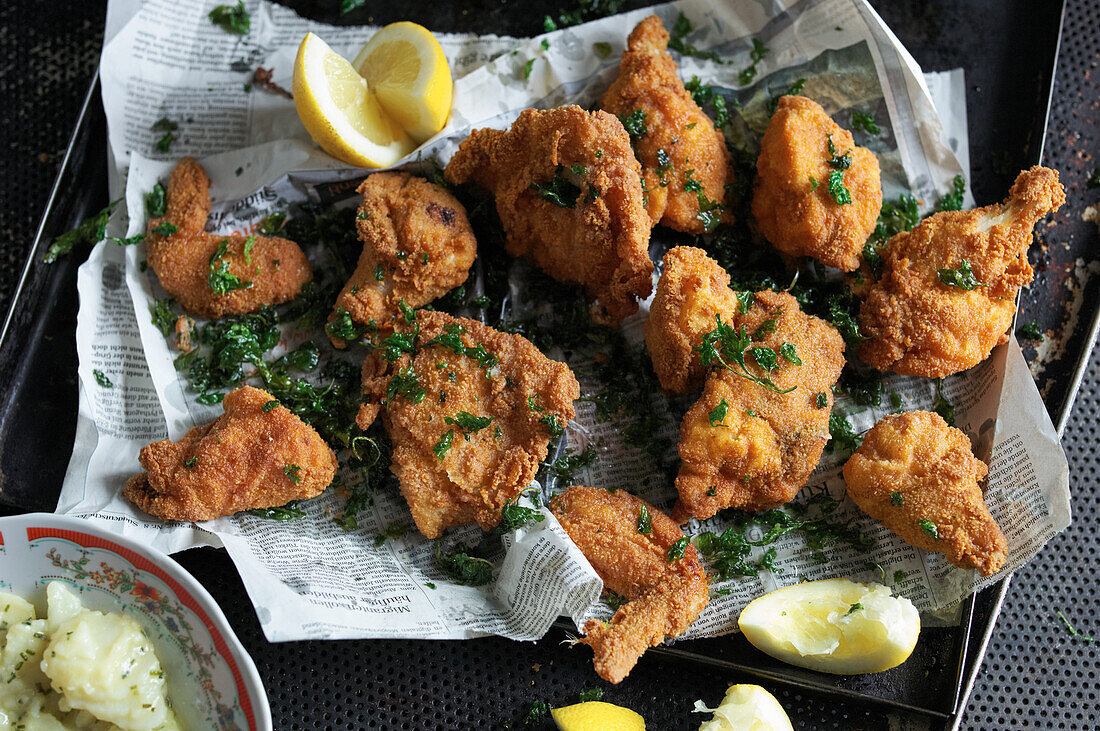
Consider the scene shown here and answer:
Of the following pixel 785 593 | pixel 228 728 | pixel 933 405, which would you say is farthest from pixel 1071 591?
pixel 228 728

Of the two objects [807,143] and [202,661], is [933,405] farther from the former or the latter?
[202,661]

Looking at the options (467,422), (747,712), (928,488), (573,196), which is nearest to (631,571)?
(747,712)

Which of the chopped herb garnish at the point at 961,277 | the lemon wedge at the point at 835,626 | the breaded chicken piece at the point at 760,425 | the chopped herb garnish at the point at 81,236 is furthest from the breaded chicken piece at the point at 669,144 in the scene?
the chopped herb garnish at the point at 81,236

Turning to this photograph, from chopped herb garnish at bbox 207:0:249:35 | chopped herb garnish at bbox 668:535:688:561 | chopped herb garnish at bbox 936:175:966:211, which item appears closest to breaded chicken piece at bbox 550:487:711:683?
chopped herb garnish at bbox 668:535:688:561

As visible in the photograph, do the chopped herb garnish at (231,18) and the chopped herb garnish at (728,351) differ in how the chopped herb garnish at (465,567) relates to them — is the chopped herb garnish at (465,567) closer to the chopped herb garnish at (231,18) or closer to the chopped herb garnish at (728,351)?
the chopped herb garnish at (728,351)

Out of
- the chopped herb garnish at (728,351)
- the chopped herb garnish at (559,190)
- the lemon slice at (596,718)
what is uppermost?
the chopped herb garnish at (559,190)

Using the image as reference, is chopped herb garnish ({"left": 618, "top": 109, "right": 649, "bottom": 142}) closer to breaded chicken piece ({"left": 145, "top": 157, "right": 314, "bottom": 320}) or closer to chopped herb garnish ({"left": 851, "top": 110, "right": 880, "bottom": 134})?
chopped herb garnish ({"left": 851, "top": 110, "right": 880, "bottom": 134})

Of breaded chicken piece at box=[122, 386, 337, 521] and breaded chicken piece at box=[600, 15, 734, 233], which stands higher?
breaded chicken piece at box=[600, 15, 734, 233]
